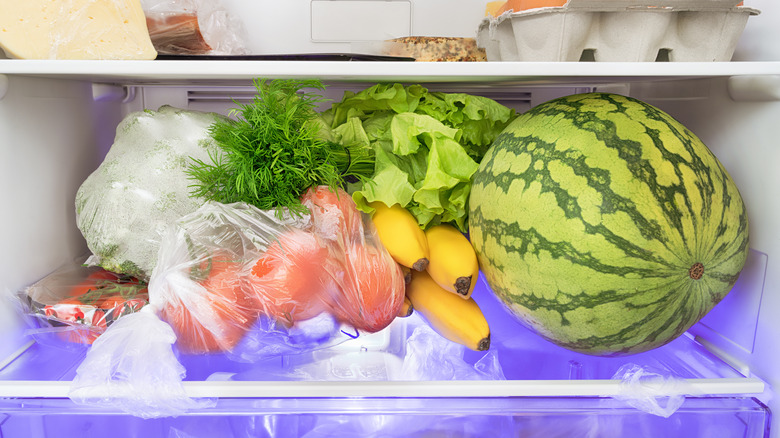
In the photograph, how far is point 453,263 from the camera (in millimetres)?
798

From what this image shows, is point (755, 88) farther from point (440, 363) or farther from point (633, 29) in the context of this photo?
point (440, 363)

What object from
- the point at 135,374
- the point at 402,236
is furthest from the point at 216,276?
the point at 402,236

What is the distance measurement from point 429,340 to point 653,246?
1.41 ft

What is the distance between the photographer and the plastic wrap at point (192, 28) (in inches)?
37.4

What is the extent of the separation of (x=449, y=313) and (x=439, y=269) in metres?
0.07

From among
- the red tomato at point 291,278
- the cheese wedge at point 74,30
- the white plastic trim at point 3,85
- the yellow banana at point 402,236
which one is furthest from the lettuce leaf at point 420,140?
the white plastic trim at point 3,85

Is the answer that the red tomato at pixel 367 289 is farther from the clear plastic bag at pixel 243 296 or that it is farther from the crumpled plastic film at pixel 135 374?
the crumpled plastic film at pixel 135 374

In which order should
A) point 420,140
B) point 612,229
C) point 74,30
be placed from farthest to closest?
point 420,140 < point 74,30 < point 612,229

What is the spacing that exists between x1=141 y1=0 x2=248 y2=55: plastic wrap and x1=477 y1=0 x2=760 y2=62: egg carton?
579 mm

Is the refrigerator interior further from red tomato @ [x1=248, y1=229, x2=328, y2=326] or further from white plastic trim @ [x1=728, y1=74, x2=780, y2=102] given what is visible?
red tomato @ [x1=248, y1=229, x2=328, y2=326]

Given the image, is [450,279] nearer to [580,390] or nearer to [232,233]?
[580,390]

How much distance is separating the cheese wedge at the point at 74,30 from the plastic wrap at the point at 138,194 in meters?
0.14

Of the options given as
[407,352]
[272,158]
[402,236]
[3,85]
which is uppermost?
[3,85]

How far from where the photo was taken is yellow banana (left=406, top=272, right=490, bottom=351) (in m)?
0.80
